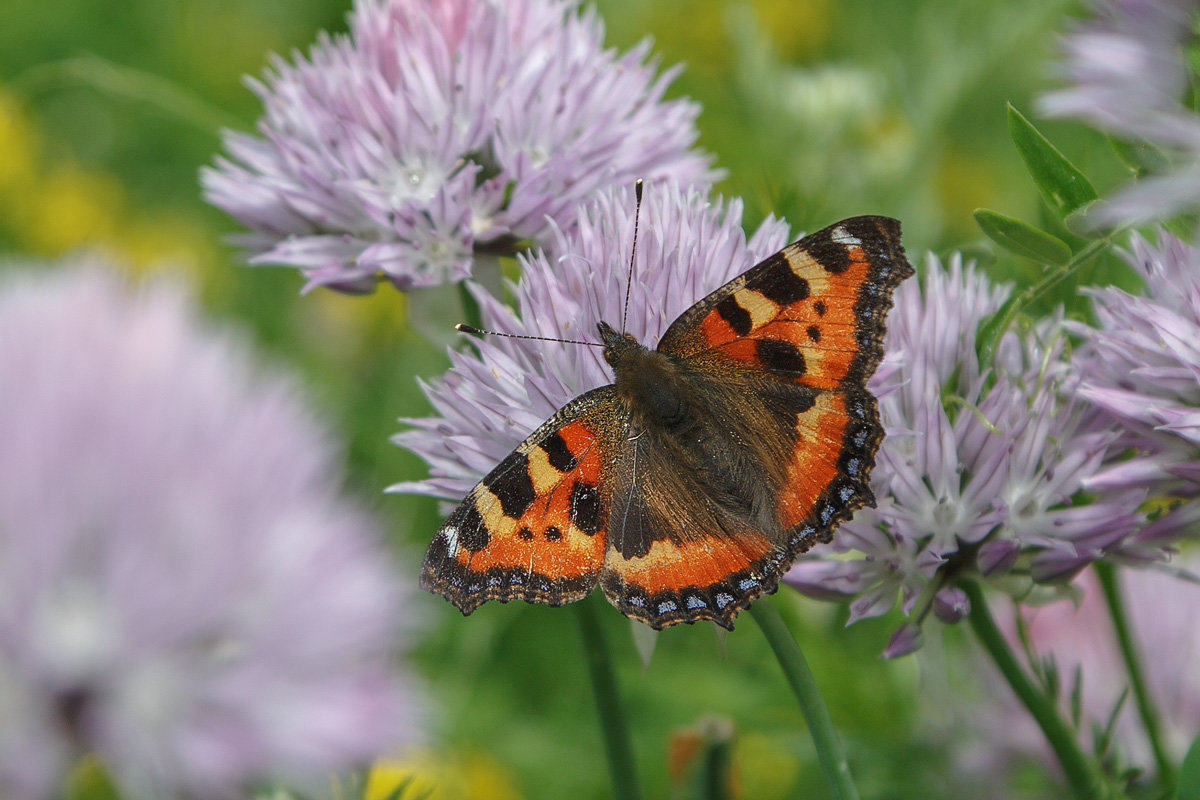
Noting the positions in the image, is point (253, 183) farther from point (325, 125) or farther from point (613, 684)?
point (613, 684)

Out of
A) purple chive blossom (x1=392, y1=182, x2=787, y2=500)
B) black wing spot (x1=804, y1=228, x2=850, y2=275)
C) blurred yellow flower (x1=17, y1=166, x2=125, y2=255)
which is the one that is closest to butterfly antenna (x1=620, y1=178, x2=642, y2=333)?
purple chive blossom (x1=392, y1=182, x2=787, y2=500)

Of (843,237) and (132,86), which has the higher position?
(132,86)

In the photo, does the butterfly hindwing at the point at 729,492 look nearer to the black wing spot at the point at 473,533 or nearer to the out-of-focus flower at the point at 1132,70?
the black wing spot at the point at 473,533

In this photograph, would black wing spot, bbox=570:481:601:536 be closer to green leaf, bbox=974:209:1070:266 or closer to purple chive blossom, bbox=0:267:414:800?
purple chive blossom, bbox=0:267:414:800

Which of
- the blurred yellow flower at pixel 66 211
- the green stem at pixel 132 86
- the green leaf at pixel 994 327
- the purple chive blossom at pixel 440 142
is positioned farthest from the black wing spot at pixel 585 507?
the blurred yellow flower at pixel 66 211

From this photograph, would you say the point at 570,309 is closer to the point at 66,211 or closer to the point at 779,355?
the point at 779,355

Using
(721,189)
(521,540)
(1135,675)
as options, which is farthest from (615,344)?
(721,189)
